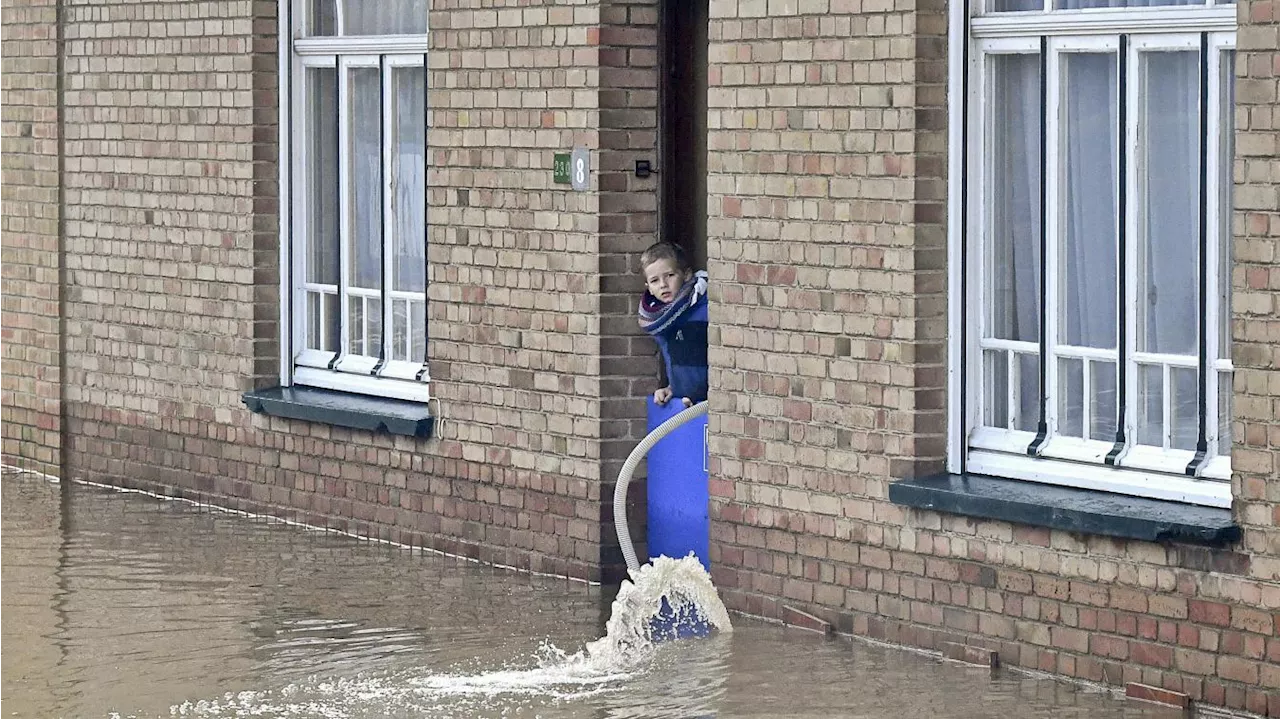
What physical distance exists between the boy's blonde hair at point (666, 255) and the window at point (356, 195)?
1.70 m

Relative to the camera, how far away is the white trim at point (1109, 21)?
7.46 m

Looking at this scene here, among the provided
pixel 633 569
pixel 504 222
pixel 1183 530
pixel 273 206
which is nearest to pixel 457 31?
pixel 504 222

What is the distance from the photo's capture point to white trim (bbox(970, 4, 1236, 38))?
294 inches

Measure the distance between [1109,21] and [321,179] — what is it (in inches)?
197

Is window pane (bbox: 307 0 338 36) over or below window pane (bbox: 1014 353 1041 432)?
over

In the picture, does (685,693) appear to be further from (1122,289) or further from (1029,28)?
(1029,28)

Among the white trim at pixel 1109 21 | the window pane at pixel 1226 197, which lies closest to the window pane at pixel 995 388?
the window pane at pixel 1226 197

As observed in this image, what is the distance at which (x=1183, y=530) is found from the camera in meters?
7.30

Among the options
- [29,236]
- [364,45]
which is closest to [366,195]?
[364,45]

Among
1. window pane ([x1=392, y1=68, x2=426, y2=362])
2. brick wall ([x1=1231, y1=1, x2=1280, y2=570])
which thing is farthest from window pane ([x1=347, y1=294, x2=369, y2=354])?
brick wall ([x1=1231, y1=1, x2=1280, y2=570])

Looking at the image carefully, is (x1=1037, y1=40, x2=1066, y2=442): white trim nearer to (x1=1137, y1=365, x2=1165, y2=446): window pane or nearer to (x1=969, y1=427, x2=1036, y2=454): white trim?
(x1=969, y1=427, x2=1036, y2=454): white trim

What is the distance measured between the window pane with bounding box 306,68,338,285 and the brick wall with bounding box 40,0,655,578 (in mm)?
181

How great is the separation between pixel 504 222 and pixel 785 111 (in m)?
1.87

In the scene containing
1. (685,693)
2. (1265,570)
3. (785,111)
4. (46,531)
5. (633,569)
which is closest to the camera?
(1265,570)
